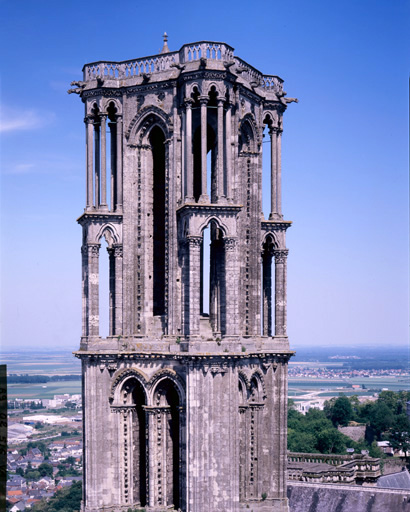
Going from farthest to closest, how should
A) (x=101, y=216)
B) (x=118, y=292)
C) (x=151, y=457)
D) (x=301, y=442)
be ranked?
(x=301, y=442) → (x=118, y=292) → (x=101, y=216) → (x=151, y=457)

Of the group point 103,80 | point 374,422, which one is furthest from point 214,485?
point 374,422

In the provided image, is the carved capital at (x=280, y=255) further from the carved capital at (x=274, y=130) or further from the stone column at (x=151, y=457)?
the stone column at (x=151, y=457)

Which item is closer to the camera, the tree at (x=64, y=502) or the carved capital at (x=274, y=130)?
the carved capital at (x=274, y=130)

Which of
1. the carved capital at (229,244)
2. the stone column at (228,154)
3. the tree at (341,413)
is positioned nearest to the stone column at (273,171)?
the stone column at (228,154)

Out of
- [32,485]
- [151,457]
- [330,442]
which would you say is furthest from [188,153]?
[32,485]

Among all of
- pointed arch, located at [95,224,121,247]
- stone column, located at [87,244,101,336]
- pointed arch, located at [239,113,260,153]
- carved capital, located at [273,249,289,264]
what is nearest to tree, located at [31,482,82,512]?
stone column, located at [87,244,101,336]

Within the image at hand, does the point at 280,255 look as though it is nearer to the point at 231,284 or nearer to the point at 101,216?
the point at 231,284
